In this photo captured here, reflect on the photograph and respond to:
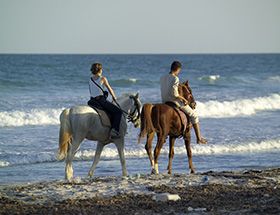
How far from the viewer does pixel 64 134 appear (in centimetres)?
1348

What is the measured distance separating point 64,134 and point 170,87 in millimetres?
2354

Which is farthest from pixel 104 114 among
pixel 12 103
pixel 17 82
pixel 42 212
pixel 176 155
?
pixel 17 82

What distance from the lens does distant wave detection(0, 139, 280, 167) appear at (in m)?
17.4

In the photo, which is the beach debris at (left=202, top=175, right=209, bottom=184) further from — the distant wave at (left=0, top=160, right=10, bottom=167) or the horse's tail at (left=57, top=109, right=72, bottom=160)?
the distant wave at (left=0, top=160, right=10, bottom=167)

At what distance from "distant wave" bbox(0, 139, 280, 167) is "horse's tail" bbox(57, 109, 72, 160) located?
11.3ft

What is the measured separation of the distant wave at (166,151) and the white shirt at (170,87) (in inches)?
170

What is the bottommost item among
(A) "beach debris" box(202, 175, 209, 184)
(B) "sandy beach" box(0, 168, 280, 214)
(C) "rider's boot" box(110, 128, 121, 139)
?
(A) "beach debris" box(202, 175, 209, 184)

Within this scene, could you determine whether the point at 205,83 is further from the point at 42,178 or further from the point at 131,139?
the point at 42,178

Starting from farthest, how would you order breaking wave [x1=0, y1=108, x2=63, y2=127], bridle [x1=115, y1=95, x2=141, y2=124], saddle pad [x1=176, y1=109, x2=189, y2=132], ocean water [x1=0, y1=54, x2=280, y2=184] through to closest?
1. breaking wave [x1=0, y1=108, x2=63, y2=127]
2. ocean water [x1=0, y1=54, x2=280, y2=184]
3. saddle pad [x1=176, y1=109, x2=189, y2=132]
4. bridle [x1=115, y1=95, x2=141, y2=124]

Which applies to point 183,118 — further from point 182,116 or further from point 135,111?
point 135,111

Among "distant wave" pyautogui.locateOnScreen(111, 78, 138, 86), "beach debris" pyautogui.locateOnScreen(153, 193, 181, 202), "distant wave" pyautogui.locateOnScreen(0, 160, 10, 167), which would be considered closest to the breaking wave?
"distant wave" pyautogui.locateOnScreen(0, 160, 10, 167)

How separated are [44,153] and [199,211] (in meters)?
8.79

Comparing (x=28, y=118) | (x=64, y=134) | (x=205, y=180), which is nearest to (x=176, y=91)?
(x=205, y=180)

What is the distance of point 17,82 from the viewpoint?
42906 millimetres
